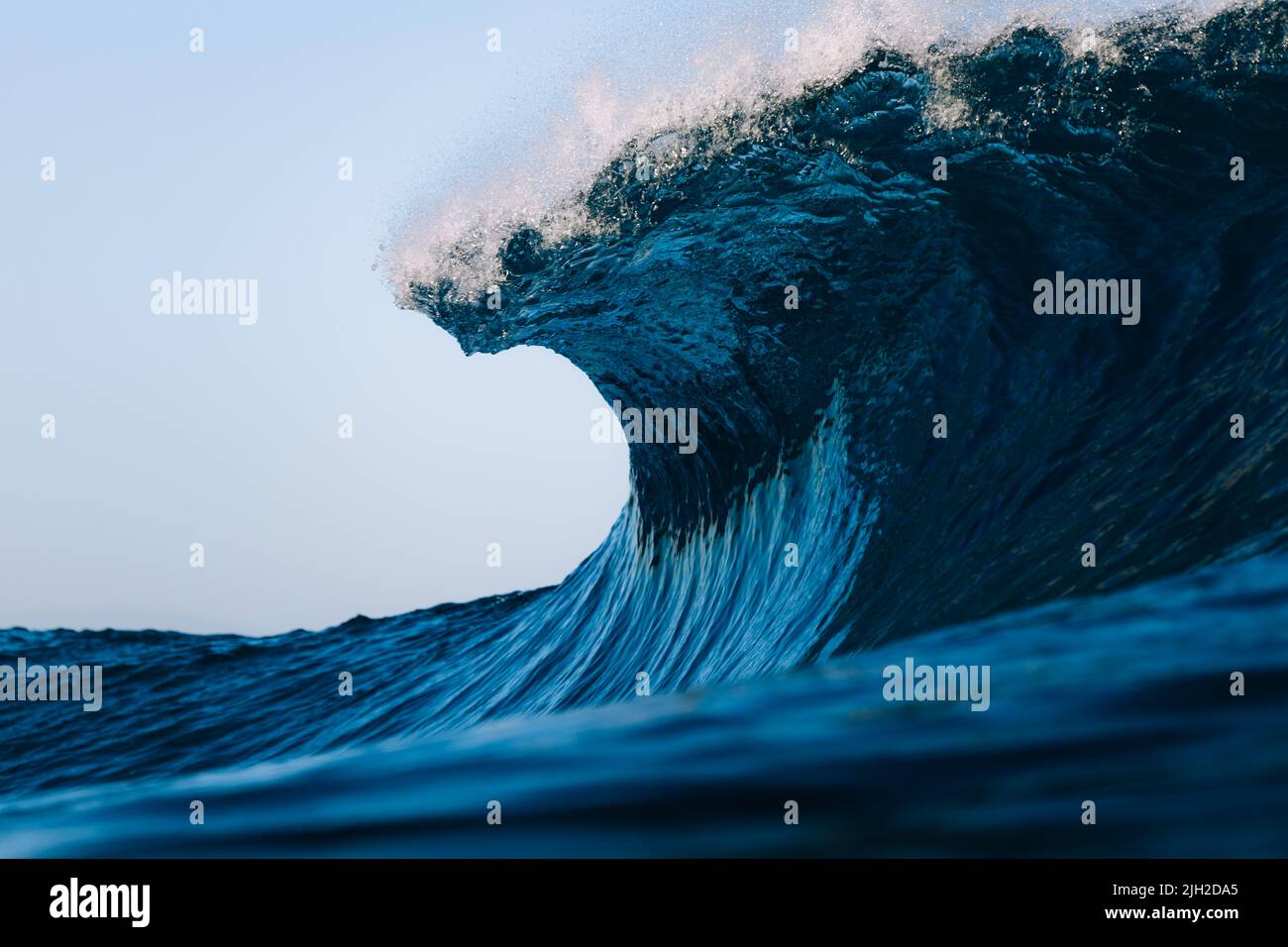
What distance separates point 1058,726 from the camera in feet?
8.17

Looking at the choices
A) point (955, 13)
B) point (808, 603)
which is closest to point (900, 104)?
point (955, 13)

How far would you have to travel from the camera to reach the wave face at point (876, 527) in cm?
242

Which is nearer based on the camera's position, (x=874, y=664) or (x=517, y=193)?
(x=874, y=664)

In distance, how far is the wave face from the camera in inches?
95.2

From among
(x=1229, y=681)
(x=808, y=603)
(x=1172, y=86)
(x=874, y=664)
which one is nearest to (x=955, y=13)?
(x=1172, y=86)

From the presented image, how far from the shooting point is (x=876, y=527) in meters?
6.18

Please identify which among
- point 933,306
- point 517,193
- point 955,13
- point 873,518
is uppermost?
point 955,13

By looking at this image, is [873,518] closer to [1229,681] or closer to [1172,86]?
[1172,86]

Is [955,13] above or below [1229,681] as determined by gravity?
above

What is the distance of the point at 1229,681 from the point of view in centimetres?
259
